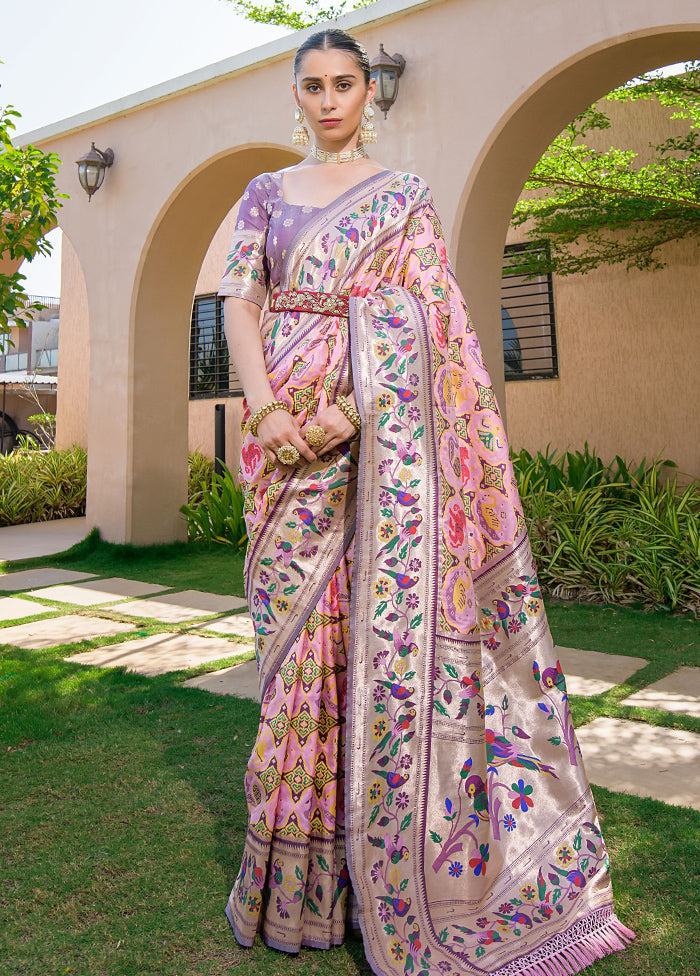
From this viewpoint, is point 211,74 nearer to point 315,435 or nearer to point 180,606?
point 180,606

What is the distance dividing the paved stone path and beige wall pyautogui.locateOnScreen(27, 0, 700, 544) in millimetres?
1202

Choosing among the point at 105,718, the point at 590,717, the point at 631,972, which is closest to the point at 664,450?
the point at 590,717

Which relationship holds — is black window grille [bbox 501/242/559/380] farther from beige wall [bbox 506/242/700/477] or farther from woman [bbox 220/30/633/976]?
woman [bbox 220/30/633/976]

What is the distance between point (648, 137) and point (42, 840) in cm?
647

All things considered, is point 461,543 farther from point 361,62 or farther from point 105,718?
point 105,718

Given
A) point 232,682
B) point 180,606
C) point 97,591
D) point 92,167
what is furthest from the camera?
point 92,167

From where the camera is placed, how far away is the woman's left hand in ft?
4.78

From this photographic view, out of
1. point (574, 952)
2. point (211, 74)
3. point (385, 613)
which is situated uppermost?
point (211, 74)

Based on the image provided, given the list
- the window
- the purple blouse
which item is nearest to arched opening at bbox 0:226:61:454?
the window

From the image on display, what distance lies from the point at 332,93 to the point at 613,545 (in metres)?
3.52

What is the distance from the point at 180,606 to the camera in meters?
4.33

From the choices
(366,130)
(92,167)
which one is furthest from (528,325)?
(366,130)

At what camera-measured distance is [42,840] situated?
182 centimetres

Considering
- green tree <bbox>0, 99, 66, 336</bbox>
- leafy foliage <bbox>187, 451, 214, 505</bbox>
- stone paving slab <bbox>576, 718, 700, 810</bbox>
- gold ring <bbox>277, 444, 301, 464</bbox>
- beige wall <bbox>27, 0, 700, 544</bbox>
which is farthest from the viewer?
leafy foliage <bbox>187, 451, 214, 505</bbox>
